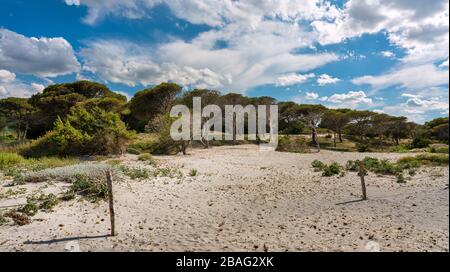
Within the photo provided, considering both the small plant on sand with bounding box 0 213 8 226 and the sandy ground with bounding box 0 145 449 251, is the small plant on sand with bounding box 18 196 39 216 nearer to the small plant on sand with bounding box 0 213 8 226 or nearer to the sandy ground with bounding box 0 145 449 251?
the sandy ground with bounding box 0 145 449 251

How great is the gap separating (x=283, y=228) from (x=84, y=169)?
8.44 meters

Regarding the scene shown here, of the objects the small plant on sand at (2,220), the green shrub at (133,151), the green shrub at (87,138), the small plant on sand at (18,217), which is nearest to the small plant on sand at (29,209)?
the small plant on sand at (18,217)

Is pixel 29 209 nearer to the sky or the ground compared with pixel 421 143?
nearer to the ground

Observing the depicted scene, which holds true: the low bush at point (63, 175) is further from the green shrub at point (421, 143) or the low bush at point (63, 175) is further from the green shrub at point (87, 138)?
the green shrub at point (421, 143)

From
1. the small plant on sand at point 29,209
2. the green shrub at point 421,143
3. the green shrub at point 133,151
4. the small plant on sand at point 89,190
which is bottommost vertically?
the small plant on sand at point 29,209

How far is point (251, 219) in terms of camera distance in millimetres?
7453

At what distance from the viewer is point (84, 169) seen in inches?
453

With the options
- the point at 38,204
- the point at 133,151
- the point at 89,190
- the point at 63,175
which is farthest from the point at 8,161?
the point at 38,204

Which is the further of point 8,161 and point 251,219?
point 8,161

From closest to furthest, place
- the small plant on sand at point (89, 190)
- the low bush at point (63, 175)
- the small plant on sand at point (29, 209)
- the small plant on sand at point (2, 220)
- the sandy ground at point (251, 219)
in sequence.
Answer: the sandy ground at point (251, 219) → the small plant on sand at point (2, 220) → the small plant on sand at point (29, 209) → the small plant on sand at point (89, 190) → the low bush at point (63, 175)

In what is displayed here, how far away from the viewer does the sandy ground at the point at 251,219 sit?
5.84 metres

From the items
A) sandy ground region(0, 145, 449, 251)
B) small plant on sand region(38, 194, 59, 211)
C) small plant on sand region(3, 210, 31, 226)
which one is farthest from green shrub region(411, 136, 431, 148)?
small plant on sand region(3, 210, 31, 226)

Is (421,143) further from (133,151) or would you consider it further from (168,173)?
(133,151)
